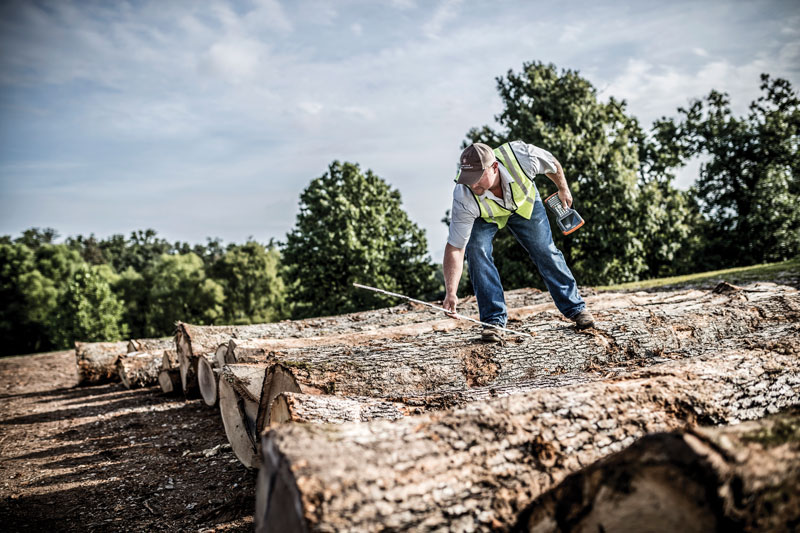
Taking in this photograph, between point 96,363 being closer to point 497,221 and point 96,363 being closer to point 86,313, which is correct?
point 497,221

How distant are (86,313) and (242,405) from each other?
19375 mm

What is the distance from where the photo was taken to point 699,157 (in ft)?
71.4

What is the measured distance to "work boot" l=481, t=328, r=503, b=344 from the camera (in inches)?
149

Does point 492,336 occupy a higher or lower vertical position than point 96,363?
higher

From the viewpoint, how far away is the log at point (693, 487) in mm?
1492

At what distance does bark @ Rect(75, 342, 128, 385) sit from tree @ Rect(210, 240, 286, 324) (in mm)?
20663

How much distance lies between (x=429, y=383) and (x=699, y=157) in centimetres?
2356

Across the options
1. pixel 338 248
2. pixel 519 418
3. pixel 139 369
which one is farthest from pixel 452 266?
pixel 338 248

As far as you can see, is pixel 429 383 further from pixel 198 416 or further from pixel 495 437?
pixel 198 416

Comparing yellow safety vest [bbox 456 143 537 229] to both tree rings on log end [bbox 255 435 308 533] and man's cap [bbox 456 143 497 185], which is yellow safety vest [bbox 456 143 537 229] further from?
tree rings on log end [bbox 255 435 308 533]

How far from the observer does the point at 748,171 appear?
2084cm

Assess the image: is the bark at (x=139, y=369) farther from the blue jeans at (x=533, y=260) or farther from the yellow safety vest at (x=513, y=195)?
the yellow safety vest at (x=513, y=195)

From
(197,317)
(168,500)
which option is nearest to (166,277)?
(197,317)

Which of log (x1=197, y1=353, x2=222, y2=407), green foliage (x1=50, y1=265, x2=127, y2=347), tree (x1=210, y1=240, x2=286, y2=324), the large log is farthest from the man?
tree (x1=210, y1=240, x2=286, y2=324)
